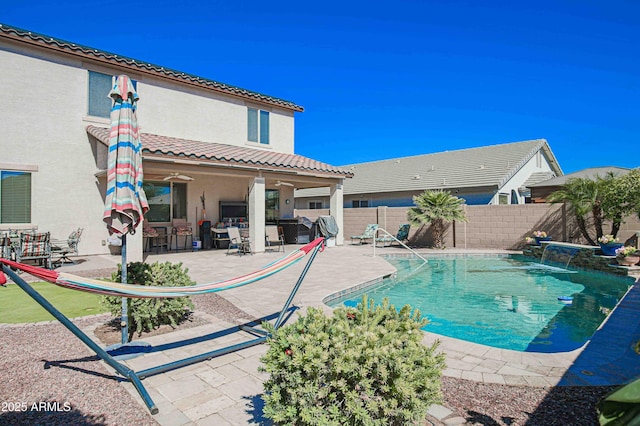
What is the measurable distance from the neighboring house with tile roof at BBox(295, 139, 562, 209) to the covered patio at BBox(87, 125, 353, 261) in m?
9.48

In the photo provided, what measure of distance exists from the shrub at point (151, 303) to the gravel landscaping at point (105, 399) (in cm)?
80

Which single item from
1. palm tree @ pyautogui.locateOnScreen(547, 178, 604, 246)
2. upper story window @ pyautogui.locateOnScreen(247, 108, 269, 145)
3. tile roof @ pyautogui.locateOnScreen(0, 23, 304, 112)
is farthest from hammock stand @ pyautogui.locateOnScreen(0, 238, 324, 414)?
upper story window @ pyautogui.locateOnScreen(247, 108, 269, 145)

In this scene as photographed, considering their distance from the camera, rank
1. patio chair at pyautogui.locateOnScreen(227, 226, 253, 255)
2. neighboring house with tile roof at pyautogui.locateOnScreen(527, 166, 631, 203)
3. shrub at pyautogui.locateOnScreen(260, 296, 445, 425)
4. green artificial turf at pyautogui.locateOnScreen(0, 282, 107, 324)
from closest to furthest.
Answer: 1. shrub at pyautogui.locateOnScreen(260, 296, 445, 425)
2. green artificial turf at pyautogui.locateOnScreen(0, 282, 107, 324)
3. patio chair at pyautogui.locateOnScreen(227, 226, 253, 255)
4. neighboring house with tile roof at pyautogui.locateOnScreen(527, 166, 631, 203)

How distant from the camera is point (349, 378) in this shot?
7.56 ft

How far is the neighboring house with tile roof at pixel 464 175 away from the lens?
21.9 meters

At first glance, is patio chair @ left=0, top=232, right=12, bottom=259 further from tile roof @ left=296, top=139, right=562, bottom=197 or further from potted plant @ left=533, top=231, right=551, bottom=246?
tile roof @ left=296, top=139, right=562, bottom=197

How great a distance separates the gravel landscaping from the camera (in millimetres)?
2957

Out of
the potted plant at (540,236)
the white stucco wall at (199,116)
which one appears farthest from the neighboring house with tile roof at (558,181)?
the white stucco wall at (199,116)

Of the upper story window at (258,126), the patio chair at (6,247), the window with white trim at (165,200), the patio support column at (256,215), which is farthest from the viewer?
the upper story window at (258,126)

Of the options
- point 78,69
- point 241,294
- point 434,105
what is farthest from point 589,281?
point 434,105

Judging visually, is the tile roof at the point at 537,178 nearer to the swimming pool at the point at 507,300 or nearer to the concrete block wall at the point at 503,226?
the concrete block wall at the point at 503,226

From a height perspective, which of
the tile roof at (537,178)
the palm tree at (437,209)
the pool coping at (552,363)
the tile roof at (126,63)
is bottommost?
the pool coping at (552,363)

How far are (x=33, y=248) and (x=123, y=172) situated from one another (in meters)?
7.08

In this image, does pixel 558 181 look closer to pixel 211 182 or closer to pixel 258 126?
pixel 258 126
